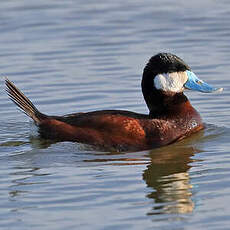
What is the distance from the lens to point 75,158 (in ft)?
26.1

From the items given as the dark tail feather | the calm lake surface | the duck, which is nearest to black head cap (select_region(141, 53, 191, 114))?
the duck

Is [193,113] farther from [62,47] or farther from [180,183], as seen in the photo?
[62,47]

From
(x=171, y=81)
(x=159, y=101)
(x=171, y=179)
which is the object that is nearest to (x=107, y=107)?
(x=159, y=101)

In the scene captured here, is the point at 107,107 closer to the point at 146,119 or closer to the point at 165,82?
the point at 165,82

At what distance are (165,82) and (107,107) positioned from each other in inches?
43.6

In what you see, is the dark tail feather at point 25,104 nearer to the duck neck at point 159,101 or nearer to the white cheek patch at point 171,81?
the duck neck at point 159,101

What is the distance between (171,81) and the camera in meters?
8.72

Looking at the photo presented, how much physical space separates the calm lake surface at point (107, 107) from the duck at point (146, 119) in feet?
0.36

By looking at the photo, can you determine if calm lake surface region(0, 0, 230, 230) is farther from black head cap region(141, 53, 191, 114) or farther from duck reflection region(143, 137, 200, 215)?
black head cap region(141, 53, 191, 114)

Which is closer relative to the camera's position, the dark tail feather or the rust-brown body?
the rust-brown body

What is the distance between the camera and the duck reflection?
21.5 ft

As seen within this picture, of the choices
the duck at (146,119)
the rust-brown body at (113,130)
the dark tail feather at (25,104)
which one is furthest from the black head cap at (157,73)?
the dark tail feather at (25,104)

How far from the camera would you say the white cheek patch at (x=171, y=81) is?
341 inches

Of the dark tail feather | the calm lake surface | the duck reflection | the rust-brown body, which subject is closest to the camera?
the calm lake surface
